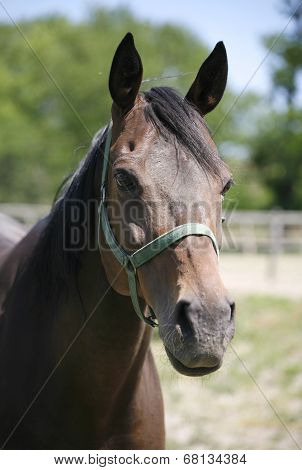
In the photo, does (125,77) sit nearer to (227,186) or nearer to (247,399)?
(227,186)

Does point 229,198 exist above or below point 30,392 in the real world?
above

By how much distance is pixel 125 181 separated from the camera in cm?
250

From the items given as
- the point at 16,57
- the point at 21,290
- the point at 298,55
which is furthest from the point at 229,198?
the point at 16,57

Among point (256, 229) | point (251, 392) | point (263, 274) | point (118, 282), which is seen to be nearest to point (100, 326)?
point (118, 282)

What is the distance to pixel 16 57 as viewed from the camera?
33625mm

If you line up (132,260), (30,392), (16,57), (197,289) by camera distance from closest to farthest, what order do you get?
(197,289), (132,260), (30,392), (16,57)

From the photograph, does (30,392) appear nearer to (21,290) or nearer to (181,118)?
(21,290)

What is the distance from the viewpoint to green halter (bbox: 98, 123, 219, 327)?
91.5 inches

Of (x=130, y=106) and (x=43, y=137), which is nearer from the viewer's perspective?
(x=130, y=106)

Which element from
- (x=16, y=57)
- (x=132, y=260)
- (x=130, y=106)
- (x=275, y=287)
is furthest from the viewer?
(x=16, y=57)

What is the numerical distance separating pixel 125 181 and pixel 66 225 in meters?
0.64

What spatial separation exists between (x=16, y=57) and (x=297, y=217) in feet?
70.3

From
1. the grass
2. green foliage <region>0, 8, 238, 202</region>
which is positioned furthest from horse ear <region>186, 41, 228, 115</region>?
green foliage <region>0, 8, 238, 202</region>

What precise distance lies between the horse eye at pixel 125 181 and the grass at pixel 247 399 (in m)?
2.08
